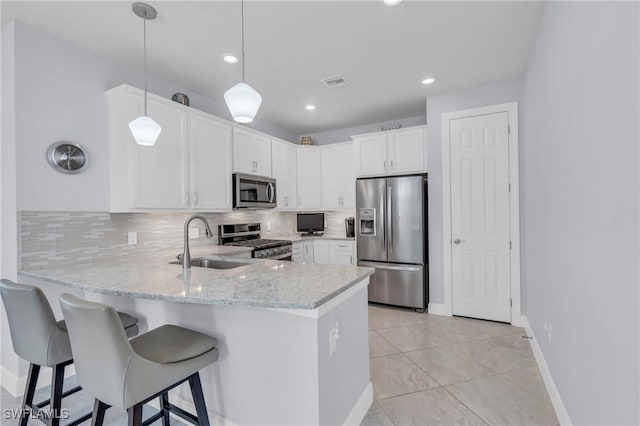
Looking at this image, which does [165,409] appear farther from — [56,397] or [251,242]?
[251,242]

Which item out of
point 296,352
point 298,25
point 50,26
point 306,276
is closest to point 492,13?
point 298,25

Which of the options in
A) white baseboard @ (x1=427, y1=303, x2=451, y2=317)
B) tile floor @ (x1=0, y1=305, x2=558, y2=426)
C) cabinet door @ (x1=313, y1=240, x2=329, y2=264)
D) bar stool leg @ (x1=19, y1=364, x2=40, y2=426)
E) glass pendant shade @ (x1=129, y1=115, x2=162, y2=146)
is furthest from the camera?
cabinet door @ (x1=313, y1=240, x2=329, y2=264)

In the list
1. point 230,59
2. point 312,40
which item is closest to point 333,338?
point 312,40

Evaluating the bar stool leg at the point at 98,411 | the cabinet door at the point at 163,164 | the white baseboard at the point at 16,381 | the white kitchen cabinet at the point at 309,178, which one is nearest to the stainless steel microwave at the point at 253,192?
the cabinet door at the point at 163,164

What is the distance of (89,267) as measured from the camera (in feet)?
7.30

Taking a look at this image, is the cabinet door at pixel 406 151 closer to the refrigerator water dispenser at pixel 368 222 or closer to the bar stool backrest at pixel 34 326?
the refrigerator water dispenser at pixel 368 222

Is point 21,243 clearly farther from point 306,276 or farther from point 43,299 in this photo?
point 306,276

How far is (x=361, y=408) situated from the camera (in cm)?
187

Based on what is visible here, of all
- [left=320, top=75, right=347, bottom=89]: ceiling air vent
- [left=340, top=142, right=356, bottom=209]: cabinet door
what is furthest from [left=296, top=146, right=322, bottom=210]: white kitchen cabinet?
[left=320, top=75, right=347, bottom=89]: ceiling air vent

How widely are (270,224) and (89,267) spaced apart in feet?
8.99

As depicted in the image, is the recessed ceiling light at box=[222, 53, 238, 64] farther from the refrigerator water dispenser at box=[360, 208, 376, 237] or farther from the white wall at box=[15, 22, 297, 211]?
the refrigerator water dispenser at box=[360, 208, 376, 237]

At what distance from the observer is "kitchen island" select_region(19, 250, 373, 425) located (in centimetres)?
144

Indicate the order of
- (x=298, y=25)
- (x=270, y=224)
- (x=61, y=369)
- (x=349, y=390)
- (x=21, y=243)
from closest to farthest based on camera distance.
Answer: (x=61, y=369), (x=349, y=390), (x=21, y=243), (x=298, y=25), (x=270, y=224)

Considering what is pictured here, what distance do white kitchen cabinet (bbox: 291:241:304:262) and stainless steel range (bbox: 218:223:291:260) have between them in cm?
15
